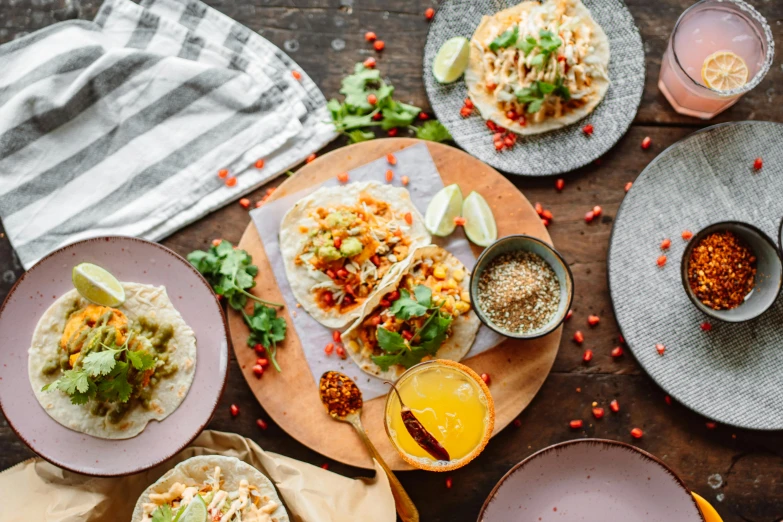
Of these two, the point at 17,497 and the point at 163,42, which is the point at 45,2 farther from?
the point at 17,497

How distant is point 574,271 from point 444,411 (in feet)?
4.08

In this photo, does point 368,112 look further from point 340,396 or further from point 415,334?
point 340,396

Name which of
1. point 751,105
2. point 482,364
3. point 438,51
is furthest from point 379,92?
point 751,105

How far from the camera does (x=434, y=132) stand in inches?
164

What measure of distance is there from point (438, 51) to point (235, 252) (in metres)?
1.78

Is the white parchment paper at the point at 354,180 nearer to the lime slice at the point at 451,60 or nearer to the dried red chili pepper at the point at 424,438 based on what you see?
the dried red chili pepper at the point at 424,438

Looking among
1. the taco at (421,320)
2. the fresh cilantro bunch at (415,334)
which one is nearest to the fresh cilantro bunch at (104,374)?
the taco at (421,320)

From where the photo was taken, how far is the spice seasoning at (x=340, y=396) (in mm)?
3896

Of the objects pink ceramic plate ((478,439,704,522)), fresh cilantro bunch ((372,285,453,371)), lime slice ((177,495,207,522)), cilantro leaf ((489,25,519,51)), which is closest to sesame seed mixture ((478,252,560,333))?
fresh cilantro bunch ((372,285,453,371))

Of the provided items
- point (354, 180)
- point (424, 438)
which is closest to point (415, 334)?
point (424, 438)

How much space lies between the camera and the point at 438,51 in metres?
4.20

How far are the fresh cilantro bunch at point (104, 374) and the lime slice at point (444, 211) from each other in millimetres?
1755

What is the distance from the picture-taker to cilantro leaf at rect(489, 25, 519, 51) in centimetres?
405

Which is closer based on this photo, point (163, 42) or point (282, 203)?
point (282, 203)
